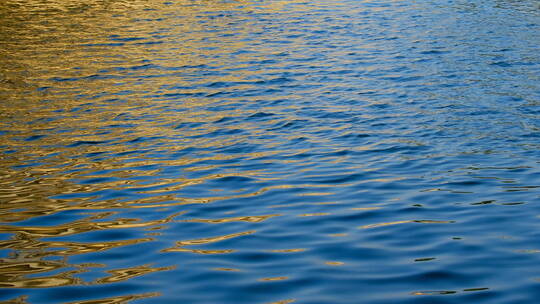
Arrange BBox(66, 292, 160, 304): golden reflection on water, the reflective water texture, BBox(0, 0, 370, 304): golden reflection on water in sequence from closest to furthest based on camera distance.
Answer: BBox(66, 292, 160, 304): golden reflection on water < the reflective water texture < BBox(0, 0, 370, 304): golden reflection on water

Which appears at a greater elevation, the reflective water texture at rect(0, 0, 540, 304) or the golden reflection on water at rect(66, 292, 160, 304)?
the golden reflection on water at rect(66, 292, 160, 304)

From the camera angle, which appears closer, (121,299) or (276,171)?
(121,299)

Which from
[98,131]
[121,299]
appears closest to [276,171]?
[98,131]

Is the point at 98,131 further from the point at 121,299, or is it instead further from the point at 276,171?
the point at 121,299

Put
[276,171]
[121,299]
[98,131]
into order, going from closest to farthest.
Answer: [121,299]
[276,171]
[98,131]

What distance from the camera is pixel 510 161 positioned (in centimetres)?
1063

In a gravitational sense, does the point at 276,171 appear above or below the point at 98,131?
above

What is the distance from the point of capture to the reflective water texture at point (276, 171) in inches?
260

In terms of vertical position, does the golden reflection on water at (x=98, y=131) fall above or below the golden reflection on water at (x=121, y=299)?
below

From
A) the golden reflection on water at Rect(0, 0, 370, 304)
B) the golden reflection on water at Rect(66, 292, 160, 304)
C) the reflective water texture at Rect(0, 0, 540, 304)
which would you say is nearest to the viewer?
the golden reflection on water at Rect(66, 292, 160, 304)

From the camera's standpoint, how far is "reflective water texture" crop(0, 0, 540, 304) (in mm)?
6605

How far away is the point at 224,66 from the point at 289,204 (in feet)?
40.6

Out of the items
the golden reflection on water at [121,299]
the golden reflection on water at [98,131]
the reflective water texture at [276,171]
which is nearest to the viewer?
the golden reflection on water at [121,299]

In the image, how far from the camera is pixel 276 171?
1065cm
